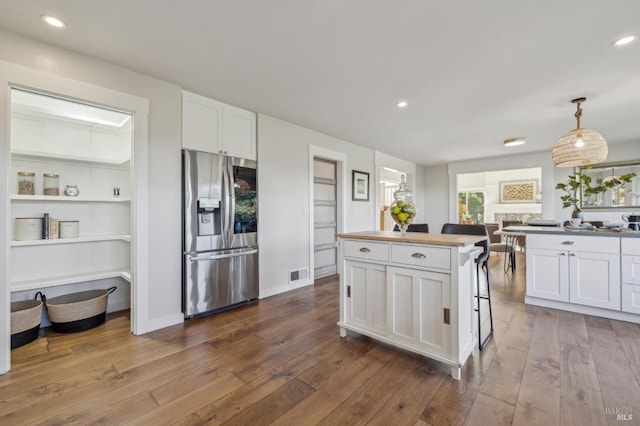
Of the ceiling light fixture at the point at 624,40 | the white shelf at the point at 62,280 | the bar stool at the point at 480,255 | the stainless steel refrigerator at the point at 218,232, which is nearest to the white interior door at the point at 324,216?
the stainless steel refrigerator at the point at 218,232

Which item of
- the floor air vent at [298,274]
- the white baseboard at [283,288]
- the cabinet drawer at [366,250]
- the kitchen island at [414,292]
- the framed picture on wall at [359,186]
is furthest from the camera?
the framed picture on wall at [359,186]

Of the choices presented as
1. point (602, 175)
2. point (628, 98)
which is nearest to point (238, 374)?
point (628, 98)

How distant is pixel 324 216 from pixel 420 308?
291cm

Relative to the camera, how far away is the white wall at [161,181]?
244 cm

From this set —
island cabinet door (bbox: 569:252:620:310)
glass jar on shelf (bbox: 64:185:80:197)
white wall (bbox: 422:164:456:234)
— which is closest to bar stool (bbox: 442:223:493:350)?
island cabinet door (bbox: 569:252:620:310)

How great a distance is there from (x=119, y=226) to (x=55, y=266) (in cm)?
65

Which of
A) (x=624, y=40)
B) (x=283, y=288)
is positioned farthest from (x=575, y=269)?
(x=283, y=288)

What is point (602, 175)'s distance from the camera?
5.28 m

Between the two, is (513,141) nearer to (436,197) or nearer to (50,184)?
(436,197)

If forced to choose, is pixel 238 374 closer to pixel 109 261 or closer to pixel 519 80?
pixel 109 261

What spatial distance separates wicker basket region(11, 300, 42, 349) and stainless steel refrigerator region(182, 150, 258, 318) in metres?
1.11

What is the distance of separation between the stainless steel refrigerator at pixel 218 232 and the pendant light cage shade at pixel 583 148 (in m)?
3.43

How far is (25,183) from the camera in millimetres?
2533

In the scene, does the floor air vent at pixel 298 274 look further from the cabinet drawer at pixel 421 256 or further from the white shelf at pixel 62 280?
the cabinet drawer at pixel 421 256
